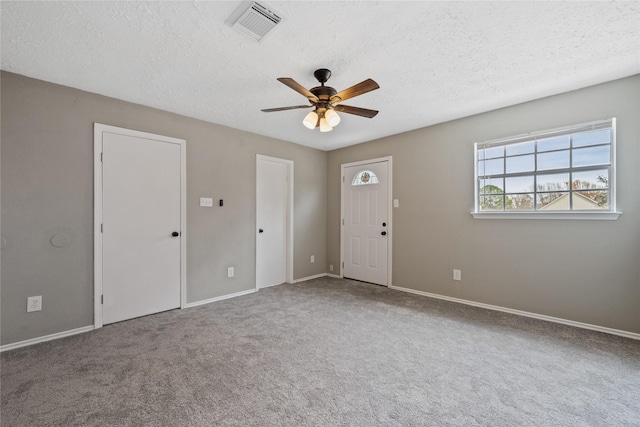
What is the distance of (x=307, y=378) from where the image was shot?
1.95 metres

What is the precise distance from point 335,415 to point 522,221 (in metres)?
2.88

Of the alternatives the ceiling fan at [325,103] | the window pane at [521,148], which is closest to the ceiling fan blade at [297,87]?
the ceiling fan at [325,103]

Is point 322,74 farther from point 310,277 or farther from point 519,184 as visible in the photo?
point 310,277

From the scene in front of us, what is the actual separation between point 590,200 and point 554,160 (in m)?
0.52

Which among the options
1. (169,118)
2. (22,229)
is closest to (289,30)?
(169,118)

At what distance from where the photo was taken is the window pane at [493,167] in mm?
3290

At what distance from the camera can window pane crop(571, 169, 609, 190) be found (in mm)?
2646

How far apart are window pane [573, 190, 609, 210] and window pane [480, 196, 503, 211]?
673 mm

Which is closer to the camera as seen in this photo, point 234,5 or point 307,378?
point 234,5

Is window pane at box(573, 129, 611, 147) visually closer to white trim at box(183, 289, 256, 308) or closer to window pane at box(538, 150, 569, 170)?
window pane at box(538, 150, 569, 170)

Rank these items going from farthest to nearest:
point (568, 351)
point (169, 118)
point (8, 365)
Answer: point (169, 118), point (568, 351), point (8, 365)

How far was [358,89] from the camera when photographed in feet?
7.00

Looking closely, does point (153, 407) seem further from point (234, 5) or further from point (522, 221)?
point (522, 221)

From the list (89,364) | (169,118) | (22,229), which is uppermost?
(169,118)
